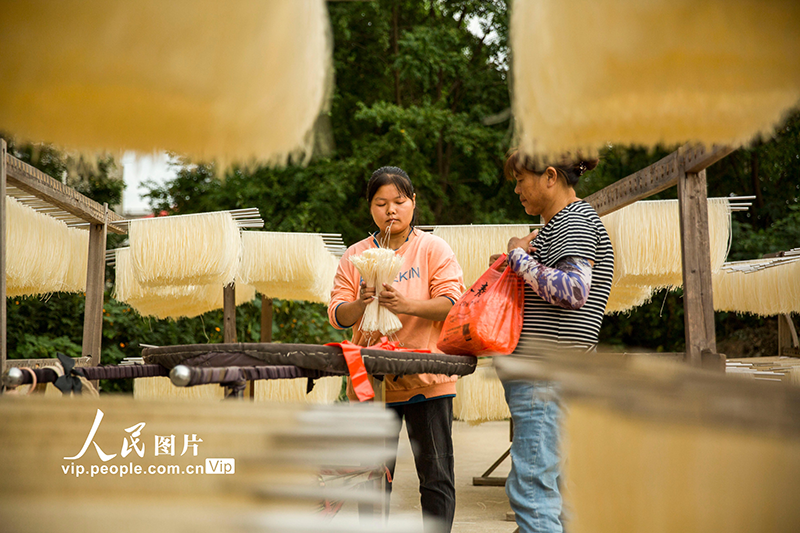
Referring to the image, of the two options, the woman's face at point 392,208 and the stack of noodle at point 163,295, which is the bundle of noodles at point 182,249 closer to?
the stack of noodle at point 163,295

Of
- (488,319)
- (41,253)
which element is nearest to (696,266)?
(488,319)

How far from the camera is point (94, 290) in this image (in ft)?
13.5

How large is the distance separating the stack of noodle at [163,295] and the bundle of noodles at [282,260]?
0.63 m

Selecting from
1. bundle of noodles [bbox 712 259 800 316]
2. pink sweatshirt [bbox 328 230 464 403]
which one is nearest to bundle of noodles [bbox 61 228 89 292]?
pink sweatshirt [bbox 328 230 464 403]

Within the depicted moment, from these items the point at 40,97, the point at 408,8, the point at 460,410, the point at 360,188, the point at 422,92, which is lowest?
the point at 460,410

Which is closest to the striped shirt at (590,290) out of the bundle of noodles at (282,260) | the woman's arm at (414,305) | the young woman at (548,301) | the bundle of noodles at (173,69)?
Result: the young woman at (548,301)

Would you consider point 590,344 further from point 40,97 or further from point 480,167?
point 480,167

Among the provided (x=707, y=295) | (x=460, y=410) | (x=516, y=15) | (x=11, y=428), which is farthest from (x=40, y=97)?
(x=460, y=410)

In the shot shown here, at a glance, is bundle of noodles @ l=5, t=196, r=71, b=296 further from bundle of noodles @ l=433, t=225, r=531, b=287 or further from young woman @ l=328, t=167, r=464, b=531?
bundle of noodles @ l=433, t=225, r=531, b=287

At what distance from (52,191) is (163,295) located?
6.52 ft

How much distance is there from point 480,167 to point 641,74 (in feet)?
38.0

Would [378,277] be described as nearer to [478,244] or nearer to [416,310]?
[416,310]

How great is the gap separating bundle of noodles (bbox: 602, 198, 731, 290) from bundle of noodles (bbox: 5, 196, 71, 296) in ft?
11.4

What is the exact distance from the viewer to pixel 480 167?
11.9 meters
